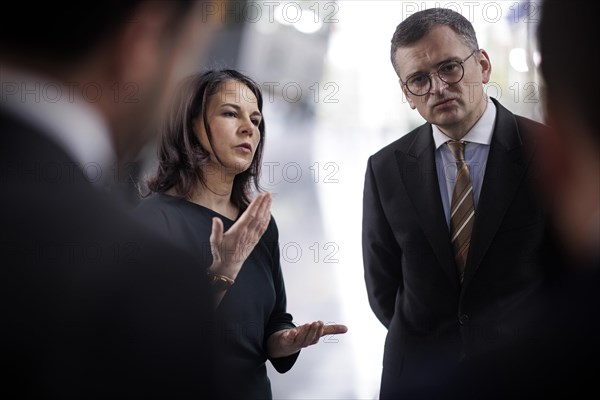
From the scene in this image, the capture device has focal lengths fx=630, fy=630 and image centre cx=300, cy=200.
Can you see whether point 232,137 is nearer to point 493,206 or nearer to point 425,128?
point 425,128

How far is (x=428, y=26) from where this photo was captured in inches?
60.1

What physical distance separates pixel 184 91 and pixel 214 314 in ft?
1.77

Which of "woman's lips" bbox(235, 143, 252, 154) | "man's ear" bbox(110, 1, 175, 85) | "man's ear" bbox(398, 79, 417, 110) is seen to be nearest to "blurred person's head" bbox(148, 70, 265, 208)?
"woman's lips" bbox(235, 143, 252, 154)

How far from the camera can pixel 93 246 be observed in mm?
1150

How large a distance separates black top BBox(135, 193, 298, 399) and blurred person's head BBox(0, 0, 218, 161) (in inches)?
7.4

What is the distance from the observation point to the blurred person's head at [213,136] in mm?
1503

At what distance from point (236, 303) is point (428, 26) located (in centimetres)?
81

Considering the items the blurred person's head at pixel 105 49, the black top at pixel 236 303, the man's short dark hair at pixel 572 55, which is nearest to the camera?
the blurred person's head at pixel 105 49

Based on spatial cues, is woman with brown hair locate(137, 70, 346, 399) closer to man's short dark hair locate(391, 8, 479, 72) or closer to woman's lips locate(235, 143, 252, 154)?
woman's lips locate(235, 143, 252, 154)

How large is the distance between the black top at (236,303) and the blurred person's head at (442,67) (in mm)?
523

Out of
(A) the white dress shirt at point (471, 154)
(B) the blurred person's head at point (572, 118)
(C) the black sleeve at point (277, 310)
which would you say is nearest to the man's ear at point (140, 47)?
(C) the black sleeve at point (277, 310)

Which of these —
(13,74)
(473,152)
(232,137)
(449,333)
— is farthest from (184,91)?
(449,333)

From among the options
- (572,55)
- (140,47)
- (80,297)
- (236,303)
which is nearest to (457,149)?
(572,55)

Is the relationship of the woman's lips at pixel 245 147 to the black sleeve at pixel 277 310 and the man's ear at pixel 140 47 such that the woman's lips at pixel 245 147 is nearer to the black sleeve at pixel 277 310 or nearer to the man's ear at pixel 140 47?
the black sleeve at pixel 277 310
